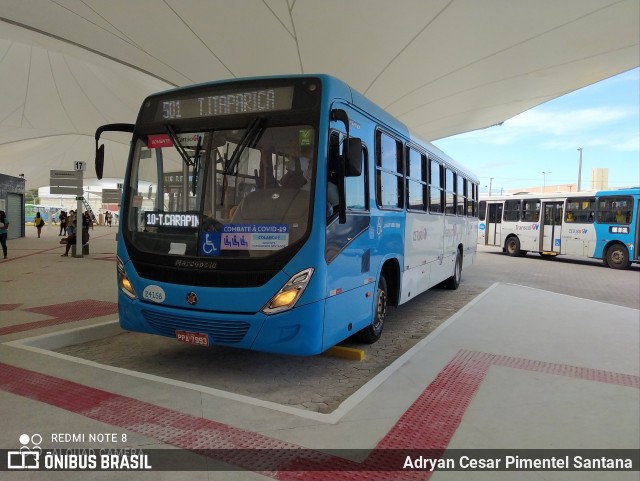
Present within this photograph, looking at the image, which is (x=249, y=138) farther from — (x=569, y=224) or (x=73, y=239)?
(x=569, y=224)

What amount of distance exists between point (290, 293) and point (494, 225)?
2255 cm

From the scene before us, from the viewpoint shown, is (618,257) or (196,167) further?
(618,257)

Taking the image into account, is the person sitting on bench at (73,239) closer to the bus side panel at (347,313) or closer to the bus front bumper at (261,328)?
the bus front bumper at (261,328)

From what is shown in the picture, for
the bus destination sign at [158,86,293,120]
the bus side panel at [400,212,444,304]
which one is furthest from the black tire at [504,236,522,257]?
the bus destination sign at [158,86,293,120]

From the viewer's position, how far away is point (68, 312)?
754 cm

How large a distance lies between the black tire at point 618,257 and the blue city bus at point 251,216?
17.4 meters

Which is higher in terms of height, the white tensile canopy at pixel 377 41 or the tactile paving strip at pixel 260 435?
the white tensile canopy at pixel 377 41

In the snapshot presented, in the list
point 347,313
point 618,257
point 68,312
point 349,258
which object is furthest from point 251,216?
point 618,257

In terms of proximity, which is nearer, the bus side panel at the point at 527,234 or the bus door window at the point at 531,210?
the bus door window at the point at 531,210

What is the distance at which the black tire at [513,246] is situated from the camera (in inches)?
922

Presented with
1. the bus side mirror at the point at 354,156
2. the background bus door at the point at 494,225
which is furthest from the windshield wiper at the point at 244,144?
the background bus door at the point at 494,225

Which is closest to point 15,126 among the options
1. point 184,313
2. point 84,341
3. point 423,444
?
point 84,341

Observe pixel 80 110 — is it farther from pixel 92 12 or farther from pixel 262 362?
pixel 262 362

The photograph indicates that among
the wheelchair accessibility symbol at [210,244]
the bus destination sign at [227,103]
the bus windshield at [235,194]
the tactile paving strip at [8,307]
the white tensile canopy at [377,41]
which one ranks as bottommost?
the tactile paving strip at [8,307]
